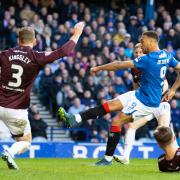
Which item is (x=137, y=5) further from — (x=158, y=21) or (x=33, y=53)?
(x=33, y=53)

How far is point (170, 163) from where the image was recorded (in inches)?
Result: 482

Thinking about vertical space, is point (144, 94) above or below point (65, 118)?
above

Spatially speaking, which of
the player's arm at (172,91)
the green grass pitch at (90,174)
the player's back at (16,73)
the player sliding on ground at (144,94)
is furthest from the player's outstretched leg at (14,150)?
the player's arm at (172,91)

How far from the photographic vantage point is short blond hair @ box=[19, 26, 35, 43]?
12.5 meters

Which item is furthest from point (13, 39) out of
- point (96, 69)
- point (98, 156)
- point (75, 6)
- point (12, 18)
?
point (96, 69)

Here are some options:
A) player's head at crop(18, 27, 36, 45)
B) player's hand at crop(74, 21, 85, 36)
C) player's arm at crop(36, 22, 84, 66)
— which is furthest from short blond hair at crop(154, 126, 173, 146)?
player's head at crop(18, 27, 36, 45)

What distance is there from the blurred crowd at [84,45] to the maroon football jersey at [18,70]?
10614 mm

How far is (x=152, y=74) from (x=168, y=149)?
6.54ft

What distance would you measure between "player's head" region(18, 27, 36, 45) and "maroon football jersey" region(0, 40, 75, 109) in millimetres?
92

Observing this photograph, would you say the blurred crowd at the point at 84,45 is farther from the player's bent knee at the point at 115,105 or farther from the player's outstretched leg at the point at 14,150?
the player's outstretched leg at the point at 14,150

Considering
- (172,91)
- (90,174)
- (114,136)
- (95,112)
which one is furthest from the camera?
(172,91)

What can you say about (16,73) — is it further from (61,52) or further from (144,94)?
(144,94)

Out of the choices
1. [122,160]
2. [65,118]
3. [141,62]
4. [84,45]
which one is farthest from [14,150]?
[84,45]

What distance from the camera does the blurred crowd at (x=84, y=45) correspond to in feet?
78.4
